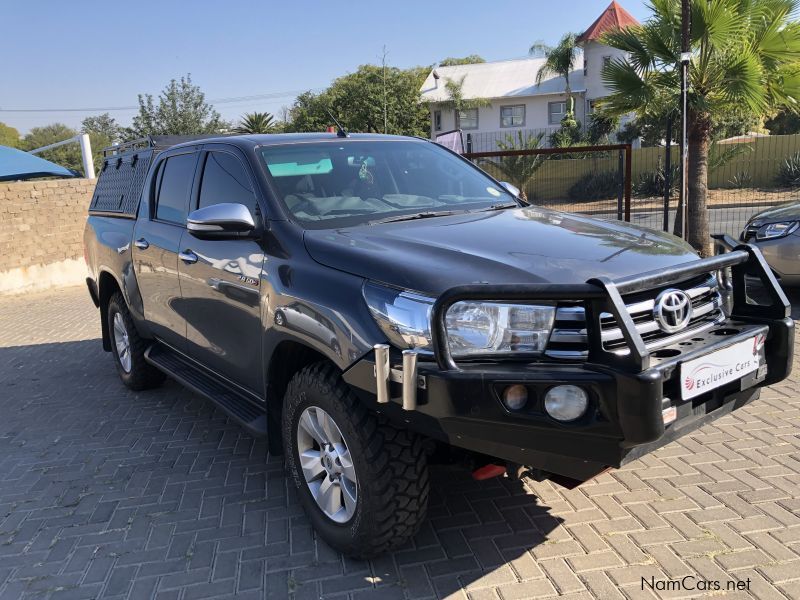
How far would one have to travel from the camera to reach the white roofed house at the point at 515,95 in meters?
37.5

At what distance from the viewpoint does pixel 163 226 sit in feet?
14.9

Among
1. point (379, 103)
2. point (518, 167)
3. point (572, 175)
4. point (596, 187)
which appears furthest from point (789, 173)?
point (379, 103)

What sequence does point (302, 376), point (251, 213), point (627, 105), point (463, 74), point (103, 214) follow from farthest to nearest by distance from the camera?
point (463, 74)
point (627, 105)
point (103, 214)
point (251, 213)
point (302, 376)

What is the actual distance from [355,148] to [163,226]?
1.51m

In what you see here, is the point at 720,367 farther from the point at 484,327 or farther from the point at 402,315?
the point at 402,315

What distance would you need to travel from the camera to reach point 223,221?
3.18 m

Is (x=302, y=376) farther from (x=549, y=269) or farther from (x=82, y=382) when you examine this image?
(x=82, y=382)

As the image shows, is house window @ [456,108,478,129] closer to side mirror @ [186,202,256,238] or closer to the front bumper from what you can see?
side mirror @ [186,202,256,238]

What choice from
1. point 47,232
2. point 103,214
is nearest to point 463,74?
point 47,232

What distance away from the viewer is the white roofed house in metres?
37.5

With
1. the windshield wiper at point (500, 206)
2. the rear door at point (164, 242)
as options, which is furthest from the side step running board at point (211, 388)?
the windshield wiper at point (500, 206)

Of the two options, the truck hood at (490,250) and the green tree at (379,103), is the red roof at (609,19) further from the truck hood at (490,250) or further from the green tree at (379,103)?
the truck hood at (490,250)

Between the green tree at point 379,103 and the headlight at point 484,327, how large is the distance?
38.4 metres

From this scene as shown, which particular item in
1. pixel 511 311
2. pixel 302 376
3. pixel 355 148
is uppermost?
pixel 355 148
